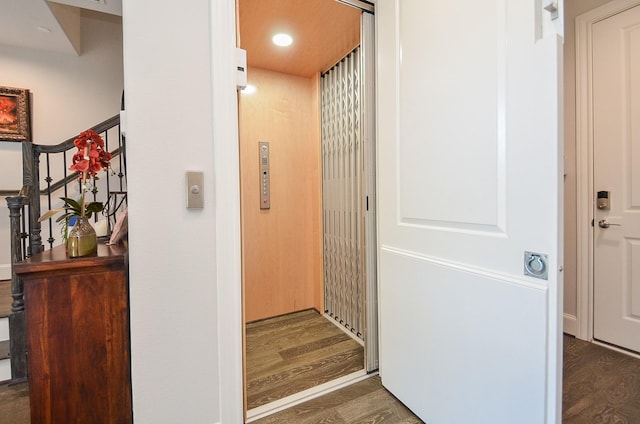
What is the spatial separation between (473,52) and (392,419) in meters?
1.70

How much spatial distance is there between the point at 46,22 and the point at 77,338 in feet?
10.1

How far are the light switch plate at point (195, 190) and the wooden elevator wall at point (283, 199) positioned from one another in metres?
1.32

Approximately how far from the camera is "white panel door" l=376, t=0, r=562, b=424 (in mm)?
918

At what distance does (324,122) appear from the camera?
2656 millimetres

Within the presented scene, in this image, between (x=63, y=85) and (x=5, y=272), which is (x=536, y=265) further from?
(x=63, y=85)

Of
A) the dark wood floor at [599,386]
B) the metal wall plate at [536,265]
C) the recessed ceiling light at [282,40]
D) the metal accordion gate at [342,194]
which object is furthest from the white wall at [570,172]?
the recessed ceiling light at [282,40]

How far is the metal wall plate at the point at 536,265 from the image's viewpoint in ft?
2.98

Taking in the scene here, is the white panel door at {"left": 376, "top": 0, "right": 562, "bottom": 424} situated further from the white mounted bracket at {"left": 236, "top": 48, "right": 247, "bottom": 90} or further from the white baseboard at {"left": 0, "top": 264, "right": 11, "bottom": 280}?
the white baseboard at {"left": 0, "top": 264, "right": 11, "bottom": 280}

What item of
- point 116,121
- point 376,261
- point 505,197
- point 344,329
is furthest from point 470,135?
point 116,121

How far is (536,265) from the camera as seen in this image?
93 cm

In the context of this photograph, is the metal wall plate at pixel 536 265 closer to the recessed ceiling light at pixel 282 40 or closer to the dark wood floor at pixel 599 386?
the dark wood floor at pixel 599 386

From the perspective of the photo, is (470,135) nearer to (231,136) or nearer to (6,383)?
(231,136)

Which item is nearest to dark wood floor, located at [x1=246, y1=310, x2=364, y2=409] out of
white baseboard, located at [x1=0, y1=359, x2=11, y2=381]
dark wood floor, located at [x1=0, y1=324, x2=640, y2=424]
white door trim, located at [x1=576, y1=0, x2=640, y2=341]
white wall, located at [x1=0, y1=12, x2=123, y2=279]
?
dark wood floor, located at [x1=0, y1=324, x2=640, y2=424]

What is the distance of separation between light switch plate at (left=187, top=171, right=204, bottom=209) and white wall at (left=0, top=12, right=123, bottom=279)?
3.12 meters
